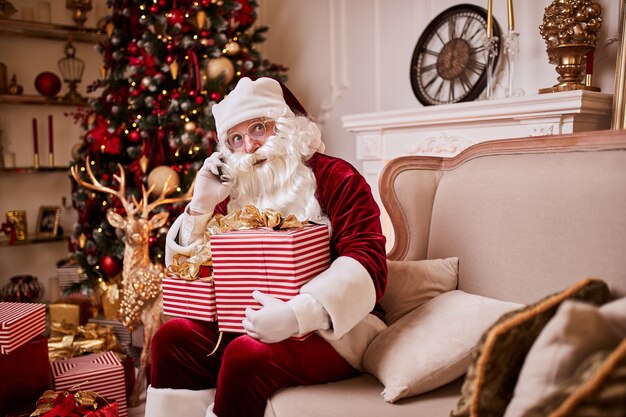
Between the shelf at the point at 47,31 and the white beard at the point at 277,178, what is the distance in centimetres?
303

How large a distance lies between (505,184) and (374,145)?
1988 millimetres

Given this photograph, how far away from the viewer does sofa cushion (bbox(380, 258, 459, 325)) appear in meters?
1.75

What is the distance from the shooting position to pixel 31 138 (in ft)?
15.2

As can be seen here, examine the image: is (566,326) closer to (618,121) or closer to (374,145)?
(618,121)

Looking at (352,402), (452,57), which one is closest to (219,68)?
(452,57)

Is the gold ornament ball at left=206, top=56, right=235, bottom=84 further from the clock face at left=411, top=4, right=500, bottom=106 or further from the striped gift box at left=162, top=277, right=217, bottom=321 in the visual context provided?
the striped gift box at left=162, top=277, right=217, bottom=321

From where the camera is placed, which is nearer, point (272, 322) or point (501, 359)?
point (501, 359)

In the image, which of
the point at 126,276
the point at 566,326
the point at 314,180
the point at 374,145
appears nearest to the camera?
the point at 566,326

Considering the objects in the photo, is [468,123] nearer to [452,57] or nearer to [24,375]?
[452,57]

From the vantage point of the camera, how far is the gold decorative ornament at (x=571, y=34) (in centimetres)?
264

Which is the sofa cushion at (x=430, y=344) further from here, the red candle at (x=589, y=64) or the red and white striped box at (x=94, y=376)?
the red candle at (x=589, y=64)

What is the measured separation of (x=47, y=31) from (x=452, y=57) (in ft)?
Answer: 10.3

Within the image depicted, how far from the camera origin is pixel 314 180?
74.0 inches

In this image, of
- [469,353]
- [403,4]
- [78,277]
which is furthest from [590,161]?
[78,277]
